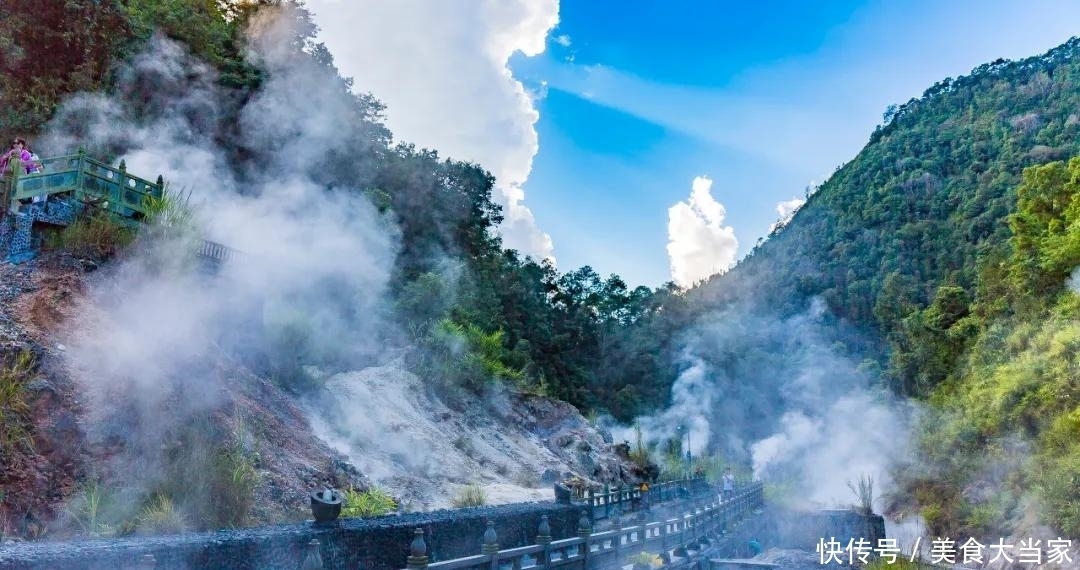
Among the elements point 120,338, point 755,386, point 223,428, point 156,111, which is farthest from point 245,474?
point 755,386

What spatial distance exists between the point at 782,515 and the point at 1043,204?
1408 centimetres

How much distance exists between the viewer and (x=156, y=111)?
21.2 m

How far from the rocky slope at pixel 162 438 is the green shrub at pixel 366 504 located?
43 centimetres

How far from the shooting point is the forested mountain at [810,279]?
19.1 metres

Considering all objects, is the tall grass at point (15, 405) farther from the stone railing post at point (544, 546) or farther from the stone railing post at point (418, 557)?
the stone railing post at point (544, 546)

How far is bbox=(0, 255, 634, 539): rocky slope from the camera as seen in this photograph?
8211 millimetres

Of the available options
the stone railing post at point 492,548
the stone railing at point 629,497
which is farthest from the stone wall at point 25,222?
the stone railing at point 629,497

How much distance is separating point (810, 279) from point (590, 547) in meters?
59.2

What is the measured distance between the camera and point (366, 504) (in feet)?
36.0

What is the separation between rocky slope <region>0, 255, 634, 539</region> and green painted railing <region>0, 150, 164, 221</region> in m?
1.37

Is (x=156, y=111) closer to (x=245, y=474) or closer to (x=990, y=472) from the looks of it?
(x=245, y=474)

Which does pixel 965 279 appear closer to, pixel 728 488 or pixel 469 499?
pixel 728 488

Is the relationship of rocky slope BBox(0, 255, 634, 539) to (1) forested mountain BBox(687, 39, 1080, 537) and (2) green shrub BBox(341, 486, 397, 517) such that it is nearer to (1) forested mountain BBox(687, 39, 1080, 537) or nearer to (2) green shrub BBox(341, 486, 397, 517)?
(2) green shrub BBox(341, 486, 397, 517)

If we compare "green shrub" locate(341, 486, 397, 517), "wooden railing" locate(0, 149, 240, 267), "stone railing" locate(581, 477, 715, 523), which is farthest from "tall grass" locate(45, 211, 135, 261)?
"stone railing" locate(581, 477, 715, 523)
